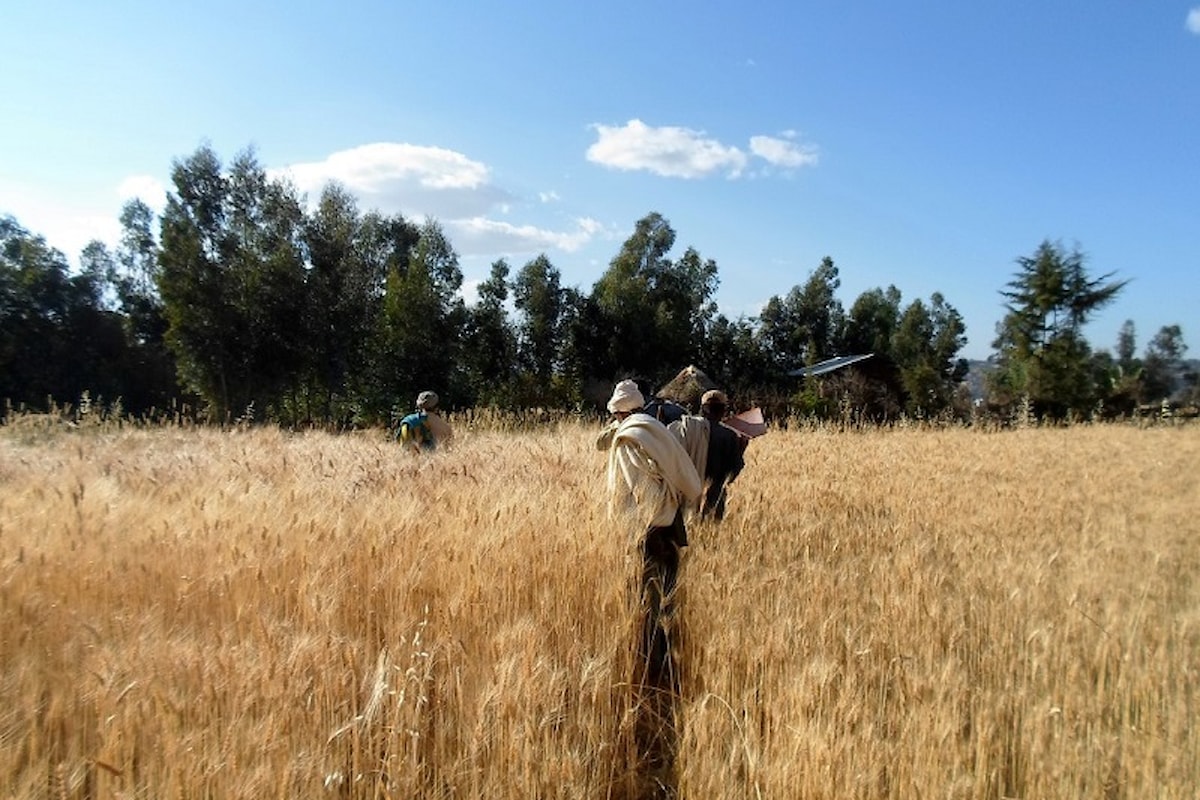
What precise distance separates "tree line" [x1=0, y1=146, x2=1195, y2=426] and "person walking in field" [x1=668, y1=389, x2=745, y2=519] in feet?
50.8

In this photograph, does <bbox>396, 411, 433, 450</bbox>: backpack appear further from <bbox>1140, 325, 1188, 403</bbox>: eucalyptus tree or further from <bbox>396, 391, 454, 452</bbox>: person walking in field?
<bbox>1140, 325, 1188, 403</bbox>: eucalyptus tree

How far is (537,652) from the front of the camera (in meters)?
2.31

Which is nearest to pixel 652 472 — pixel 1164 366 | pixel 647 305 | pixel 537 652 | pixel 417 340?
pixel 537 652

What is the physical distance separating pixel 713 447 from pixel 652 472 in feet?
6.84

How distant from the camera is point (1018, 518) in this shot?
5.01 meters

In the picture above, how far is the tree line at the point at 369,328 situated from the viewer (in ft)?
82.3

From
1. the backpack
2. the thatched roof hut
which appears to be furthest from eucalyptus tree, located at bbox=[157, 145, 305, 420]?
the thatched roof hut

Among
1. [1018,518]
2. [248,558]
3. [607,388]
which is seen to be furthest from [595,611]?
[607,388]

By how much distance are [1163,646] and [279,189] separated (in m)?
30.1

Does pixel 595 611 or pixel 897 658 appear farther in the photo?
pixel 595 611

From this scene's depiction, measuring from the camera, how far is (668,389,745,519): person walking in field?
5.06 metres

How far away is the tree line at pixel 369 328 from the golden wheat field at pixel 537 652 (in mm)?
17216

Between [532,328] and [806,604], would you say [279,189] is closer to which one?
[532,328]

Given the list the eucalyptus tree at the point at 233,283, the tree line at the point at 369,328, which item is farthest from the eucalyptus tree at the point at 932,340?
the eucalyptus tree at the point at 233,283
